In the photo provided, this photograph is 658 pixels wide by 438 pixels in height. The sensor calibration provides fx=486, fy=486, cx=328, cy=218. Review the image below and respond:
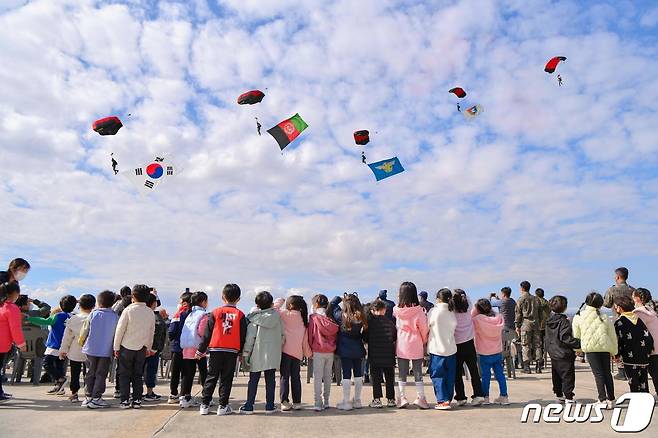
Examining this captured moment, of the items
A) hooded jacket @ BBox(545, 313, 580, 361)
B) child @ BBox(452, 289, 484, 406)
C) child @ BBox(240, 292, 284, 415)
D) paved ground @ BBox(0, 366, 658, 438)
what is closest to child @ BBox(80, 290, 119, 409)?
paved ground @ BBox(0, 366, 658, 438)

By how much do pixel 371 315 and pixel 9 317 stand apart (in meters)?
6.14

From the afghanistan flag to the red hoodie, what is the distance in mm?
11013

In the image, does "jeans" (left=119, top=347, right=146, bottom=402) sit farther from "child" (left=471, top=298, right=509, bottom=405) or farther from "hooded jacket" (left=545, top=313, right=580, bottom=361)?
"hooded jacket" (left=545, top=313, right=580, bottom=361)

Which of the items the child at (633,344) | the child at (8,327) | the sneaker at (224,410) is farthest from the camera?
the child at (8,327)

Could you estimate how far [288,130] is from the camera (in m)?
18.7

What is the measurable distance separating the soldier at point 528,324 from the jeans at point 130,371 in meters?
9.72

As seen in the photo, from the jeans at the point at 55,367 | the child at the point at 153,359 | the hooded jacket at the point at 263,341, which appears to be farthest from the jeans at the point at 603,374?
the jeans at the point at 55,367

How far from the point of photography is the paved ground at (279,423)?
5.80m

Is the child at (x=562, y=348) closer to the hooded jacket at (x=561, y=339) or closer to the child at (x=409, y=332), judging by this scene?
the hooded jacket at (x=561, y=339)

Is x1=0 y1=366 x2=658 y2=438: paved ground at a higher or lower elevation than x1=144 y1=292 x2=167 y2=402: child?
lower

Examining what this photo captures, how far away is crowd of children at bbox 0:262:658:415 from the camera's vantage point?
743 centimetres

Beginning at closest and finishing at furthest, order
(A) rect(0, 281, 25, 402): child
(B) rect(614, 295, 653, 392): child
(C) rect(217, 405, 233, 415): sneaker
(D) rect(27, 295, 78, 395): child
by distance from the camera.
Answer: (C) rect(217, 405, 233, 415): sneaker
(B) rect(614, 295, 653, 392): child
(A) rect(0, 281, 25, 402): child
(D) rect(27, 295, 78, 395): child

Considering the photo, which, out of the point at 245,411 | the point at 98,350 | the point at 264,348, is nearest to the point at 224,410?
the point at 245,411

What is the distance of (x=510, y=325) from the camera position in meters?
13.3
